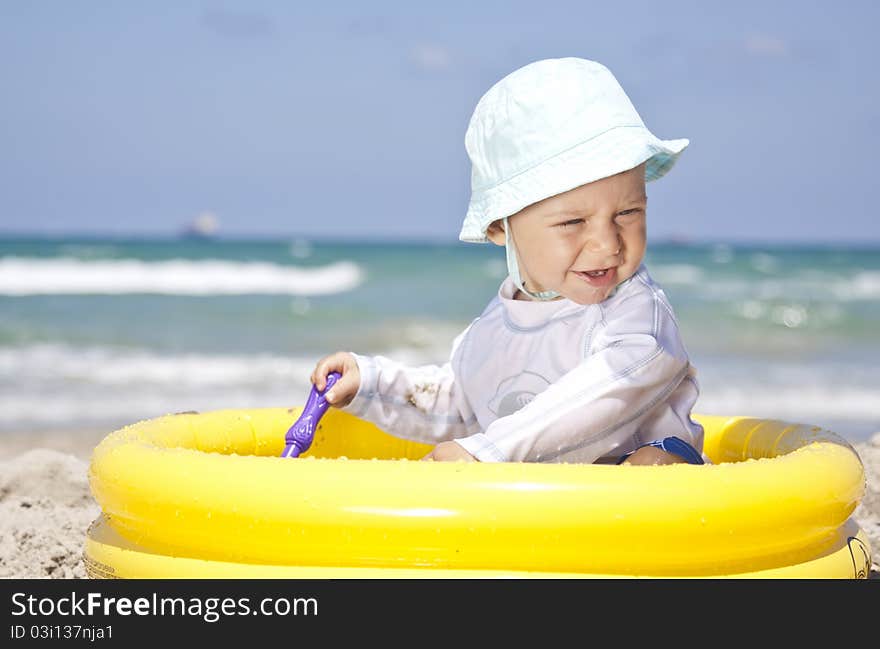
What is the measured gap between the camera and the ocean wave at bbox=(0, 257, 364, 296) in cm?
1333

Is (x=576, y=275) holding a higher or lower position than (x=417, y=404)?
higher

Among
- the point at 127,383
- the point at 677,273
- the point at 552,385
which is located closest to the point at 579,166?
the point at 552,385

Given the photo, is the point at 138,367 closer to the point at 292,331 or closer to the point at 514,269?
the point at 292,331

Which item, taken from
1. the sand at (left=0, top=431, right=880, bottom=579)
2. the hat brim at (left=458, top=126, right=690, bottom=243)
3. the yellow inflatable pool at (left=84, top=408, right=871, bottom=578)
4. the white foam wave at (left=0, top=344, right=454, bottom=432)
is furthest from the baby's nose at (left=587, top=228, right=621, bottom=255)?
the white foam wave at (left=0, top=344, right=454, bottom=432)

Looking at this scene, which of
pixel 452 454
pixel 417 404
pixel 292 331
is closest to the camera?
pixel 452 454

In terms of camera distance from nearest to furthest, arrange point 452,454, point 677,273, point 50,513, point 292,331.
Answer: point 452,454, point 50,513, point 292,331, point 677,273

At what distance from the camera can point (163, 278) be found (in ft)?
48.0

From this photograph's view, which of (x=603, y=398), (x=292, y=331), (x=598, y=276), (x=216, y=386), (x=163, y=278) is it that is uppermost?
(x=598, y=276)

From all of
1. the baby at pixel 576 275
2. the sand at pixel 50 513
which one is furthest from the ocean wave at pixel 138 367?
the baby at pixel 576 275

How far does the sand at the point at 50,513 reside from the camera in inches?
103

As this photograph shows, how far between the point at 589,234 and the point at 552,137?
19 centimetres

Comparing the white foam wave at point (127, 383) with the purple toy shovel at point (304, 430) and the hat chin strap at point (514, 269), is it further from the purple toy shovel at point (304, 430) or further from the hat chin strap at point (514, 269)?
the hat chin strap at point (514, 269)

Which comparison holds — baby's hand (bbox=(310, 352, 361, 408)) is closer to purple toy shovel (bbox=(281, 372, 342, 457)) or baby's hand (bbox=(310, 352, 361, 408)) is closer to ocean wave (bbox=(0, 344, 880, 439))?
purple toy shovel (bbox=(281, 372, 342, 457))
